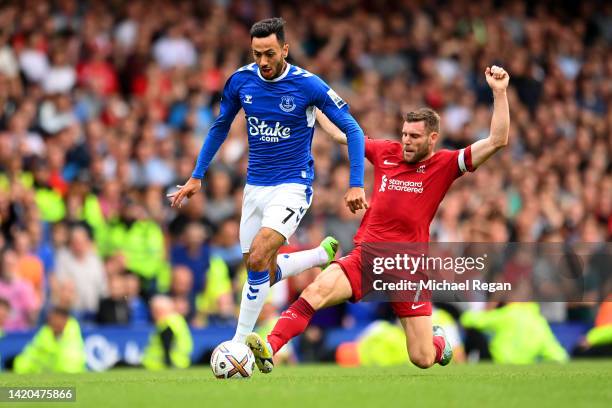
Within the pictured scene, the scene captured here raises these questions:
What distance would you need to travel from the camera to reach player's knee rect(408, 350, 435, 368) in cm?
1045

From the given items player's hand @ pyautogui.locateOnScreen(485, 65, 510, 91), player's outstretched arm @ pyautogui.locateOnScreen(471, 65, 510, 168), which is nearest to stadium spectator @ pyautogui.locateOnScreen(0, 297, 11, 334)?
player's outstretched arm @ pyautogui.locateOnScreen(471, 65, 510, 168)

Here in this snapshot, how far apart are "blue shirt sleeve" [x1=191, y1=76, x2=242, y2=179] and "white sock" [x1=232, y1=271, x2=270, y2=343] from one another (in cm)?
102

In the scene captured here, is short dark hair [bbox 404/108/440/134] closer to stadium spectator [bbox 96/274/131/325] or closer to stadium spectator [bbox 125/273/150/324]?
stadium spectator [bbox 96/274/131/325]

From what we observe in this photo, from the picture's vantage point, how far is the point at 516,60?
21.5m

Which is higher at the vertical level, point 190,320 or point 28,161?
point 28,161

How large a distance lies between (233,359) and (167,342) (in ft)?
15.9

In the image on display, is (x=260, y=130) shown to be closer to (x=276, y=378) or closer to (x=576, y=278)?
(x=276, y=378)

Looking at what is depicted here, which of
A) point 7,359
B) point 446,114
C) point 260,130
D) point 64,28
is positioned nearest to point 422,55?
point 446,114

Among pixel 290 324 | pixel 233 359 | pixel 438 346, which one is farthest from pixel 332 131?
pixel 233 359

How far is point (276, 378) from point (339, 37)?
1124 centimetres

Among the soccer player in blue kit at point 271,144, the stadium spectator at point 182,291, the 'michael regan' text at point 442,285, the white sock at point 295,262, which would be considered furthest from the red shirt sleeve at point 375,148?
the stadium spectator at point 182,291

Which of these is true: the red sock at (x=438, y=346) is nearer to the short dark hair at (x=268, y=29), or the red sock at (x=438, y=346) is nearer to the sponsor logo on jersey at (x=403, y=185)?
the sponsor logo on jersey at (x=403, y=185)

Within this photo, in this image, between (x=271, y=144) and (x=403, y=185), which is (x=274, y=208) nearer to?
(x=271, y=144)

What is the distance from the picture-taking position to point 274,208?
10031 mm
